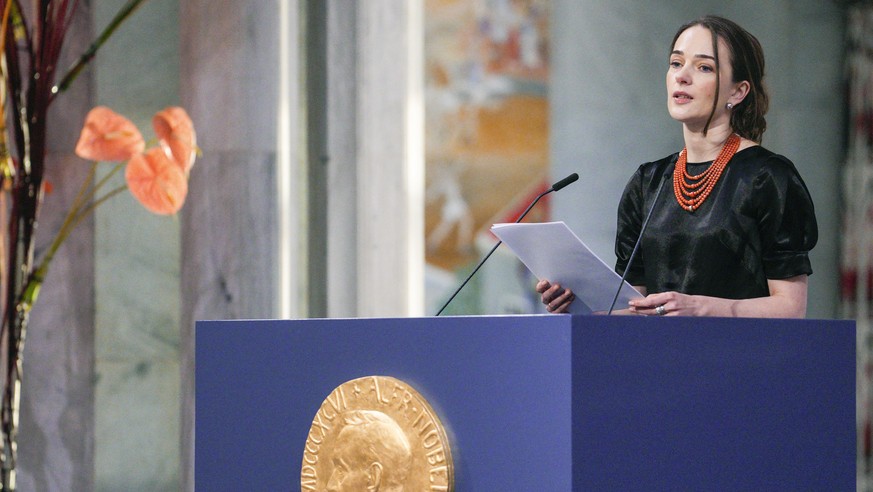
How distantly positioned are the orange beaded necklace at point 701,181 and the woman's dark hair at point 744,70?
0.03 metres

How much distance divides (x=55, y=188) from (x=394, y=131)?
107 centimetres

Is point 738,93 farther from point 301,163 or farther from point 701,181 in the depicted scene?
point 301,163

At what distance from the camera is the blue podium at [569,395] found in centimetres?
149

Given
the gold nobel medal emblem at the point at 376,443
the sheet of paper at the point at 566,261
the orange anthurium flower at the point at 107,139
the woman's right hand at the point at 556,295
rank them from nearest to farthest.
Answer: the gold nobel medal emblem at the point at 376,443, the sheet of paper at the point at 566,261, the woman's right hand at the point at 556,295, the orange anthurium flower at the point at 107,139

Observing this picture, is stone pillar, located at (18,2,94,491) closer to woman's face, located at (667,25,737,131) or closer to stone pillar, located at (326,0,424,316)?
stone pillar, located at (326,0,424,316)

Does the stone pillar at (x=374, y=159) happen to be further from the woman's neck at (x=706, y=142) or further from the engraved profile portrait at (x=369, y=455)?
the engraved profile portrait at (x=369, y=455)

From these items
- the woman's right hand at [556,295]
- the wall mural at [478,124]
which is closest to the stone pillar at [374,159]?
the woman's right hand at [556,295]

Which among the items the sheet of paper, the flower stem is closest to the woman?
the sheet of paper

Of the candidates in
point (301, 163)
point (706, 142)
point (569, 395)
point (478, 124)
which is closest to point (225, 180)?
point (301, 163)

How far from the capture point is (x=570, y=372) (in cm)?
145

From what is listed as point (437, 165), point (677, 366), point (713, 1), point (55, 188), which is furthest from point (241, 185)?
point (437, 165)

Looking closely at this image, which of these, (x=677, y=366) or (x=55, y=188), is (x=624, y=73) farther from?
(x=677, y=366)

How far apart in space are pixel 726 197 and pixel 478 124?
322 inches

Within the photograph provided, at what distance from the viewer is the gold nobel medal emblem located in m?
1.61
